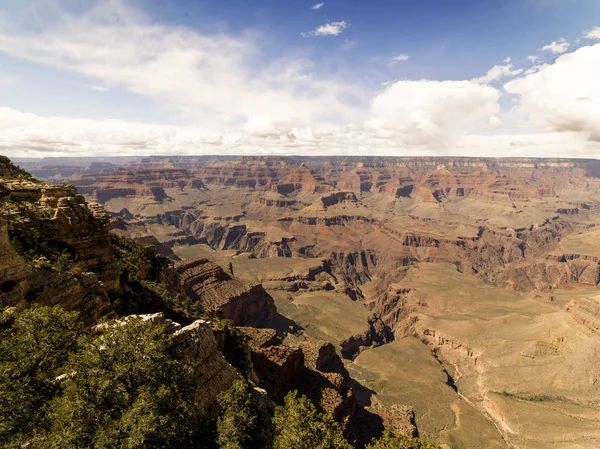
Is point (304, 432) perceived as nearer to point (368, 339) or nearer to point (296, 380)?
point (296, 380)

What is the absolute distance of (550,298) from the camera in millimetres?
139500

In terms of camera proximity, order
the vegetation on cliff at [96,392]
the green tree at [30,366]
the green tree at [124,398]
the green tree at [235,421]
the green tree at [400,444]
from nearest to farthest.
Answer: the green tree at [124,398], the vegetation on cliff at [96,392], the green tree at [30,366], the green tree at [235,421], the green tree at [400,444]

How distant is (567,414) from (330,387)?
55.5m

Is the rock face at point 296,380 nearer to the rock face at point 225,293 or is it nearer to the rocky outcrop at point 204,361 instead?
the rocky outcrop at point 204,361

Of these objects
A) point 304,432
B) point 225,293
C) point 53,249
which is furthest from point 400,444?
point 225,293

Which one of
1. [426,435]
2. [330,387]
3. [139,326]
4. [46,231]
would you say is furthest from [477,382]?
[46,231]

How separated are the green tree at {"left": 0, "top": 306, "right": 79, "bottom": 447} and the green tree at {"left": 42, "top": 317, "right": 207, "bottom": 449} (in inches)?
39.2

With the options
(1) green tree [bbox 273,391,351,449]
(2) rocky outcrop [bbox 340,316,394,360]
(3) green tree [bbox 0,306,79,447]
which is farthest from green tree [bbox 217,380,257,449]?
(2) rocky outcrop [bbox 340,316,394,360]

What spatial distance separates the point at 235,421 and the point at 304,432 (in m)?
4.64

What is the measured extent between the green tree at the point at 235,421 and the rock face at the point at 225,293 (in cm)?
6630

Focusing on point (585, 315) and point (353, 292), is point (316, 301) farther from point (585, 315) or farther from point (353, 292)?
point (585, 315)

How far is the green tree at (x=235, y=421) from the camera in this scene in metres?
18.7

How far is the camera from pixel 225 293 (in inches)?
3834

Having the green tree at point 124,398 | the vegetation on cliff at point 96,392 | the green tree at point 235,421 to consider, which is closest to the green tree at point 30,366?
the vegetation on cliff at point 96,392
